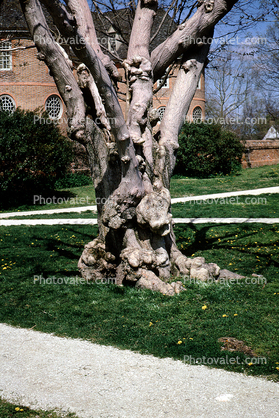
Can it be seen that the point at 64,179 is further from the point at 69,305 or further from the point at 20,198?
the point at 69,305

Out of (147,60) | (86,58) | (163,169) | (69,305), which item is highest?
(147,60)

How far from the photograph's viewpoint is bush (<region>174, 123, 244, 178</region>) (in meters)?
22.3

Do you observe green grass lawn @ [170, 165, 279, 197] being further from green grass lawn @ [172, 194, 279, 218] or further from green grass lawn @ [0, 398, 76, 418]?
green grass lawn @ [0, 398, 76, 418]

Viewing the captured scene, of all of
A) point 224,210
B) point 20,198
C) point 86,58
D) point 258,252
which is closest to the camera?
point 86,58

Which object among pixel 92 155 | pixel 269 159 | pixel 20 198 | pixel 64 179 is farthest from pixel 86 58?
pixel 269 159

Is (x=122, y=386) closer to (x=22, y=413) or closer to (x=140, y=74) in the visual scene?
(x=22, y=413)

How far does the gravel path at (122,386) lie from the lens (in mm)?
3076

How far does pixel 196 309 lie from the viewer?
5016 millimetres

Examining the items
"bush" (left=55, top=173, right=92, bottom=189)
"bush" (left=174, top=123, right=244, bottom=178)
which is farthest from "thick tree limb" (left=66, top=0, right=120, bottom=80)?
"bush" (left=174, top=123, right=244, bottom=178)

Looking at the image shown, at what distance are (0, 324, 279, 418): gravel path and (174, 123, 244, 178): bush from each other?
19.0 metres

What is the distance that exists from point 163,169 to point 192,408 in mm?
3899

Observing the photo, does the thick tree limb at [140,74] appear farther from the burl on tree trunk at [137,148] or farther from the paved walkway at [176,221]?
the paved walkway at [176,221]

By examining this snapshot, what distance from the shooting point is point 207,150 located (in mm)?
22312

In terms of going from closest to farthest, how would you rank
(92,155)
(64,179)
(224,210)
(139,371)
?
(139,371) → (92,155) → (224,210) → (64,179)
